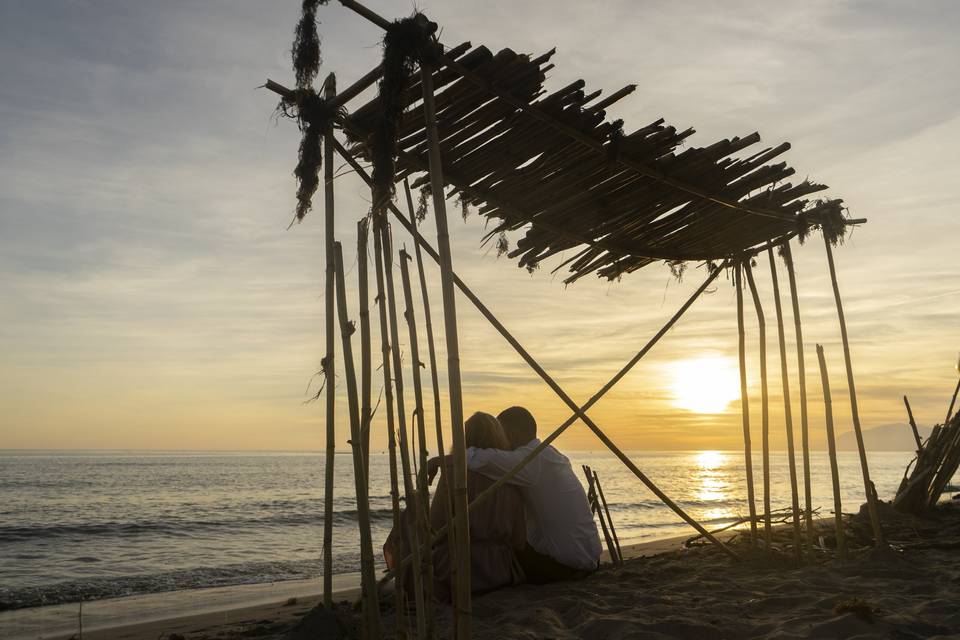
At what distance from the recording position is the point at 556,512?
4.79m

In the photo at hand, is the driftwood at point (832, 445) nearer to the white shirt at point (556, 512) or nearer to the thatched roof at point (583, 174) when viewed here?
the thatched roof at point (583, 174)

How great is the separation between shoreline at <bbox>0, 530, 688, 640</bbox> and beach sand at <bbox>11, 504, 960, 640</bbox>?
7 centimetres

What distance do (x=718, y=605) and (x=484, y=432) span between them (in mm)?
1693

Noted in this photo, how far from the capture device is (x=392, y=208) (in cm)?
330

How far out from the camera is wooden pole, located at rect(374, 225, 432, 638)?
2.66 meters

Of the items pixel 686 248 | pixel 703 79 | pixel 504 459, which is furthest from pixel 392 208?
pixel 703 79

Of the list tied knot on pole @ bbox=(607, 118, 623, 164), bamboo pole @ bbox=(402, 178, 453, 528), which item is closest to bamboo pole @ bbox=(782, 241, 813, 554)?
tied knot on pole @ bbox=(607, 118, 623, 164)

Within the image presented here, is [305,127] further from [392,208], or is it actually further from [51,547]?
[51,547]

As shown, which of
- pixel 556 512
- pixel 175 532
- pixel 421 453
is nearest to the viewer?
pixel 421 453

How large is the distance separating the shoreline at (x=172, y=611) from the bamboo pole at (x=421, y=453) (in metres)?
A: 2.48

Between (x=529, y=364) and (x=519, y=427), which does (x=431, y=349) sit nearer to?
(x=529, y=364)

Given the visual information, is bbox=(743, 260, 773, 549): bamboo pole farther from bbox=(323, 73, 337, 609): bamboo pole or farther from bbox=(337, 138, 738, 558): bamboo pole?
bbox=(323, 73, 337, 609): bamboo pole

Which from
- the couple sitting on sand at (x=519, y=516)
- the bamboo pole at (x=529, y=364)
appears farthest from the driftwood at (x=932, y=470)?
the couple sitting on sand at (x=519, y=516)

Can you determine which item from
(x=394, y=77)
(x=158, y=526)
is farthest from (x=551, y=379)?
(x=158, y=526)
